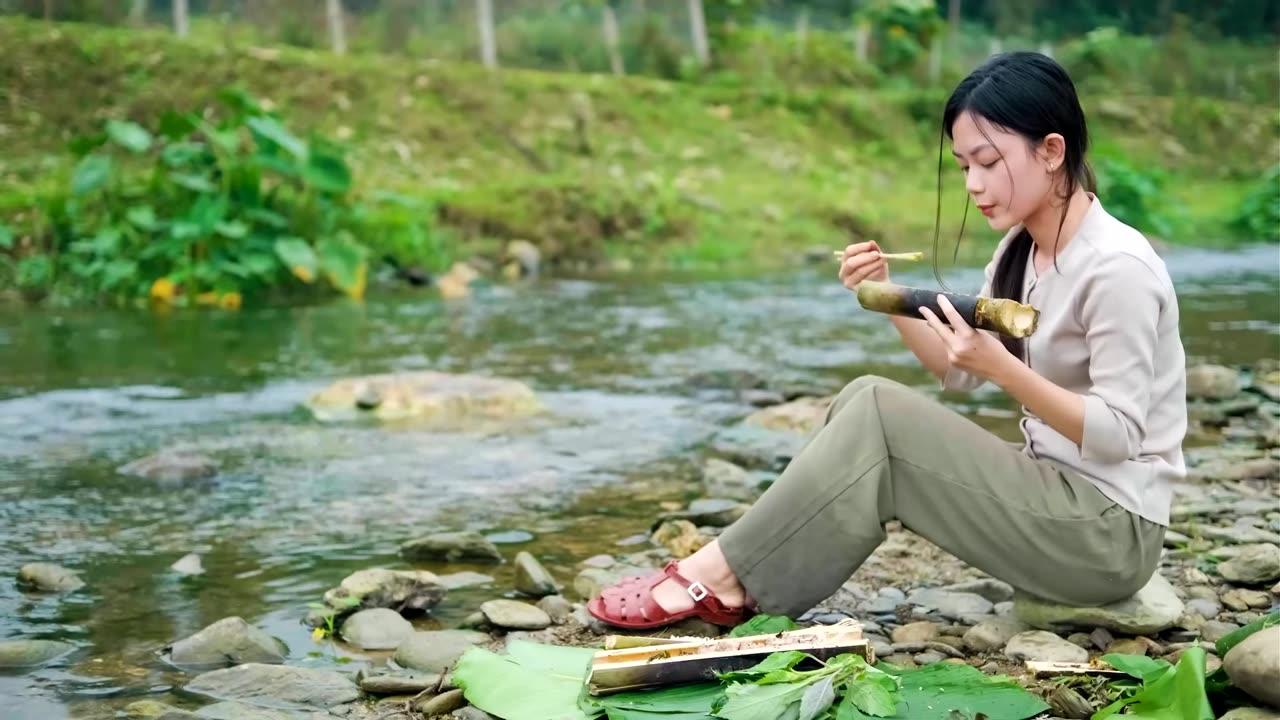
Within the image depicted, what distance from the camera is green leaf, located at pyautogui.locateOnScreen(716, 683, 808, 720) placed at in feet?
6.77

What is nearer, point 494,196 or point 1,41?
point 494,196

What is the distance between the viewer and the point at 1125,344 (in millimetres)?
2379

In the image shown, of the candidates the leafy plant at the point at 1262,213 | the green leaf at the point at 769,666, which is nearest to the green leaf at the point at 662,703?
the green leaf at the point at 769,666

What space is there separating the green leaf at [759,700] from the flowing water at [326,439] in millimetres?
873

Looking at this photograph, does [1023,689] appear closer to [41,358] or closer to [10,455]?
[10,455]

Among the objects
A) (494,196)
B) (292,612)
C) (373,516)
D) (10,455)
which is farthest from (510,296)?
(292,612)

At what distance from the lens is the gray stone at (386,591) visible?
291 centimetres

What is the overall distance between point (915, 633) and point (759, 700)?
26.2 inches

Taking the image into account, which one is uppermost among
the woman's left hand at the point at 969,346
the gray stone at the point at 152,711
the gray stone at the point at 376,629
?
the woman's left hand at the point at 969,346

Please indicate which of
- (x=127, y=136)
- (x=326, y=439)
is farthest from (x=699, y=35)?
(x=326, y=439)

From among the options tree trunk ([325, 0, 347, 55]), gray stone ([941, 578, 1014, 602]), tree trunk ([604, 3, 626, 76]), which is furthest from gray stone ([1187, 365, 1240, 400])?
tree trunk ([604, 3, 626, 76])

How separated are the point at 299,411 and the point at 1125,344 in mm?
3767

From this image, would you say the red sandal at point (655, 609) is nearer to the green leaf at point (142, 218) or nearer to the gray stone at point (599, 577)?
the gray stone at point (599, 577)

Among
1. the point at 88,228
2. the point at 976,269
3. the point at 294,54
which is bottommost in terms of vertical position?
the point at 976,269
